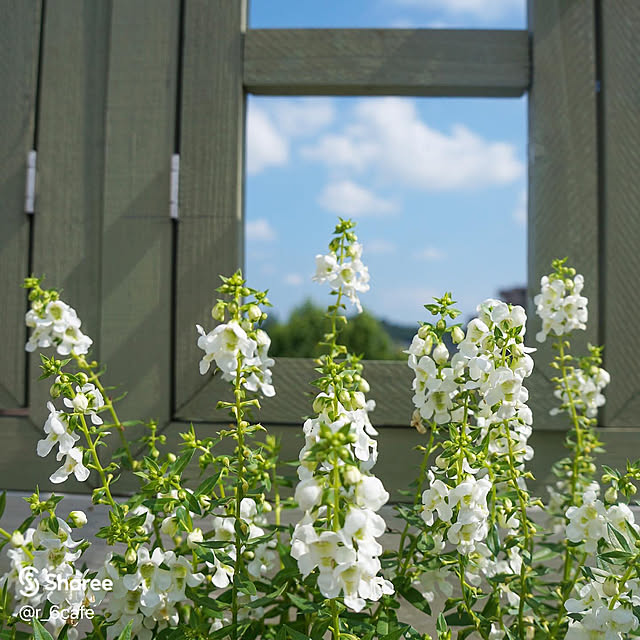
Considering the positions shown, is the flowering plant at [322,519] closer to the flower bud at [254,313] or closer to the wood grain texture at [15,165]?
the flower bud at [254,313]

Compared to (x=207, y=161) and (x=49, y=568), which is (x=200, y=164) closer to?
(x=207, y=161)

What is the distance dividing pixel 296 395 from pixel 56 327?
623 millimetres

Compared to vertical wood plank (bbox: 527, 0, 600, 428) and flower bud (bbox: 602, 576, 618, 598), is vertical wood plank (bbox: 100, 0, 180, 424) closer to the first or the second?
vertical wood plank (bbox: 527, 0, 600, 428)

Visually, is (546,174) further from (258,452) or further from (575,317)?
(258,452)

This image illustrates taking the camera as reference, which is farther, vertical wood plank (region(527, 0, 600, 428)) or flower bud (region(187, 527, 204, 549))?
vertical wood plank (region(527, 0, 600, 428))

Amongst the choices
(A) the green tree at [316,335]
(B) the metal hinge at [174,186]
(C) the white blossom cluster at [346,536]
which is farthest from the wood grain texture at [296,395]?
(A) the green tree at [316,335]

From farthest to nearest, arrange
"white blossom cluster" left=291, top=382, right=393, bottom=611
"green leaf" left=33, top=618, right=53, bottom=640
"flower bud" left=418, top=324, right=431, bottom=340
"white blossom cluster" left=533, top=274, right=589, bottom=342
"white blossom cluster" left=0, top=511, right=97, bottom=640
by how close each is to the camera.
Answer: "white blossom cluster" left=533, top=274, right=589, bottom=342
"flower bud" left=418, top=324, right=431, bottom=340
"white blossom cluster" left=0, top=511, right=97, bottom=640
"green leaf" left=33, top=618, right=53, bottom=640
"white blossom cluster" left=291, top=382, right=393, bottom=611

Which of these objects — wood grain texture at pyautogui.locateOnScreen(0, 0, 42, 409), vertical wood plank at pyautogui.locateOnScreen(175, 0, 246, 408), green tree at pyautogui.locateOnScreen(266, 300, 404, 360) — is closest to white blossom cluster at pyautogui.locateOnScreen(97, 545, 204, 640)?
vertical wood plank at pyautogui.locateOnScreen(175, 0, 246, 408)

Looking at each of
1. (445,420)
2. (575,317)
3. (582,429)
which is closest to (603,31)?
(575,317)

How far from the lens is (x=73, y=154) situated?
68.4 inches

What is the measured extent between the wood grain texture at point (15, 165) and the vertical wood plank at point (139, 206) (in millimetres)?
221

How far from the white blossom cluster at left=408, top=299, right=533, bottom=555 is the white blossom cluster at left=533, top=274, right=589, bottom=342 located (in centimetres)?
38

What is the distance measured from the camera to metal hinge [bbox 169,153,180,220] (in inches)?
67.4

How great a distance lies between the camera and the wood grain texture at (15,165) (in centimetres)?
172
